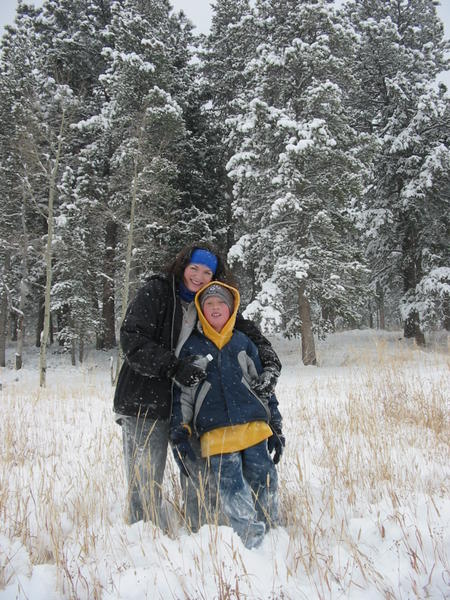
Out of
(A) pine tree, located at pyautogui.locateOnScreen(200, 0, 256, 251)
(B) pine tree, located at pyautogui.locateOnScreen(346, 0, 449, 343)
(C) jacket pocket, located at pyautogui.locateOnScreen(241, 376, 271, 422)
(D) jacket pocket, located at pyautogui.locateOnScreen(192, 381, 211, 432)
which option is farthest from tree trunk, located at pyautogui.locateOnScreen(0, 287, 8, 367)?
(C) jacket pocket, located at pyautogui.locateOnScreen(241, 376, 271, 422)

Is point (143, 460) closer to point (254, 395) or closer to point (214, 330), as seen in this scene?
point (254, 395)

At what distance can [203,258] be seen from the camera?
9.69 feet

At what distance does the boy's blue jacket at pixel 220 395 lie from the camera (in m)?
2.58

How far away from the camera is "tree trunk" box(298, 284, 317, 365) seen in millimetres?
12875

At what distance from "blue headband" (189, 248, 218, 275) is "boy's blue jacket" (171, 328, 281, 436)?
1.81 feet

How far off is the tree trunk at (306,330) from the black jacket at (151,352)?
404 inches

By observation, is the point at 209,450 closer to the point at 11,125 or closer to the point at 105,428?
the point at 105,428

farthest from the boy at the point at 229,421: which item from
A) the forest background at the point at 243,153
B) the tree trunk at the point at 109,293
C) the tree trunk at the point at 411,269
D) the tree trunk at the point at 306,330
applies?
the tree trunk at the point at 109,293

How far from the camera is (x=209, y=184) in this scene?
55.5 ft

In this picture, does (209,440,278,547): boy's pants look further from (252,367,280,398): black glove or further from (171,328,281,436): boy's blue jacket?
(252,367,280,398): black glove

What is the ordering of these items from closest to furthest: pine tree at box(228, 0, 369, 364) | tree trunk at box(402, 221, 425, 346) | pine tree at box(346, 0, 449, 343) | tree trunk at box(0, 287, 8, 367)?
pine tree at box(228, 0, 369, 364), pine tree at box(346, 0, 449, 343), tree trunk at box(402, 221, 425, 346), tree trunk at box(0, 287, 8, 367)

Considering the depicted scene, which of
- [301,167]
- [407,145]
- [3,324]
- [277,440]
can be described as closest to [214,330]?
[277,440]

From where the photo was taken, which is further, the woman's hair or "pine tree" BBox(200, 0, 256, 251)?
"pine tree" BBox(200, 0, 256, 251)

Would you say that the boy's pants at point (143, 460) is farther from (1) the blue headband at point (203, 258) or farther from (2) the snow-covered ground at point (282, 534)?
(1) the blue headband at point (203, 258)
